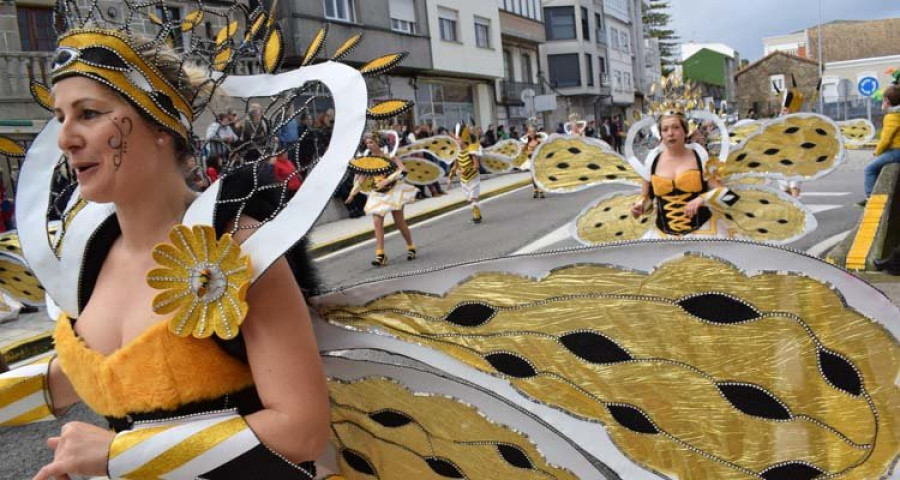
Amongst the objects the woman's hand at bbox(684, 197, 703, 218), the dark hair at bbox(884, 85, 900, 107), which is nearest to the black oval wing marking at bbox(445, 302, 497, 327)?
the woman's hand at bbox(684, 197, 703, 218)

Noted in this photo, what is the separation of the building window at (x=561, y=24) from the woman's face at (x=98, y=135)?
49287 mm

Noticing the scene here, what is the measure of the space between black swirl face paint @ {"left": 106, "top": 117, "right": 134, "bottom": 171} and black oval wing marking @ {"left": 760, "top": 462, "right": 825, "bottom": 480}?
1367 millimetres

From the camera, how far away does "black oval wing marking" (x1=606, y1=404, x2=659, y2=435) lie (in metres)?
1.52

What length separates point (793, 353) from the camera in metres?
1.40

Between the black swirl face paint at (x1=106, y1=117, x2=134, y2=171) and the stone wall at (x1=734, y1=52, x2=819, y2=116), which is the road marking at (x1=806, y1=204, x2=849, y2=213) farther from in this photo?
the stone wall at (x1=734, y1=52, x2=819, y2=116)

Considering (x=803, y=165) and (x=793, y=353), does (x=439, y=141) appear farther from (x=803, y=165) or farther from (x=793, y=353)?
(x=793, y=353)

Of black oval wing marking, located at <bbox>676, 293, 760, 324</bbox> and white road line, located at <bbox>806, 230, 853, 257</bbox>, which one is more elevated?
black oval wing marking, located at <bbox>676, 293, 760, 324</bbox>

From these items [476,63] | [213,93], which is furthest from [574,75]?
[213,93]

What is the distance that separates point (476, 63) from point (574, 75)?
18.8m

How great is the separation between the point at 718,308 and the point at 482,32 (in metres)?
32.2

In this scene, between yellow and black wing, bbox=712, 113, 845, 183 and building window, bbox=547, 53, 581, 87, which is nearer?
yellow and black wing, bbox=712, 113, 845, 183

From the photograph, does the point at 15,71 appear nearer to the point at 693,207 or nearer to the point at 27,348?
the point at 27,348

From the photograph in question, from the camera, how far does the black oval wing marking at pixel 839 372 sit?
53.9 inches

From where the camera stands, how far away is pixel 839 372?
1379mm
